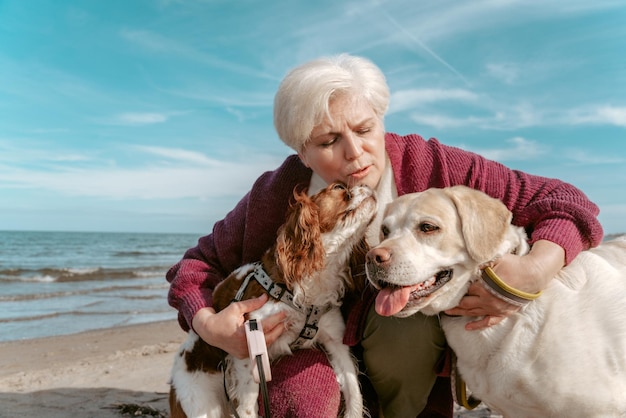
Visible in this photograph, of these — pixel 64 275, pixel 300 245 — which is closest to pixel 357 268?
pixel 300 245

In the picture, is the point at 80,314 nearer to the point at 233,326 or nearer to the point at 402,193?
the point at 233,326

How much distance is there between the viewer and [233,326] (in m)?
3.06

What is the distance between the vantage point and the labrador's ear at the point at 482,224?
2531 mm

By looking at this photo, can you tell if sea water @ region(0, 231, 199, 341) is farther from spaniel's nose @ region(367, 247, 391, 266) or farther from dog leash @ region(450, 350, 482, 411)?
spaniel's nose @ region(367, 247, 391, 266)

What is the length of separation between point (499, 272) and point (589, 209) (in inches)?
32.4

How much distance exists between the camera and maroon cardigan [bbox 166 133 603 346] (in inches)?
115

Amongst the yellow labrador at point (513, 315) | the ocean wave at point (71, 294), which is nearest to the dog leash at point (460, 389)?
the yellow labrador at point (513, 315)

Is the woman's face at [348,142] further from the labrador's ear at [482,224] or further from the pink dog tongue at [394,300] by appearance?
the pink dog tongue at [394,300]

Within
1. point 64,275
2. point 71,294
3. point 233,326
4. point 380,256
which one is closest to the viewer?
point 380,256

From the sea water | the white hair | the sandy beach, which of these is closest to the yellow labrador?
the white hair

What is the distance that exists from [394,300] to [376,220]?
956 mm

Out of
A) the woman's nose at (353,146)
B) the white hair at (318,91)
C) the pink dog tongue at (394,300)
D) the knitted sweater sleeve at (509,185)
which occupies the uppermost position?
the white hair at (318,91)

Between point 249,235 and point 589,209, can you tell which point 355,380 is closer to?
point 249,235

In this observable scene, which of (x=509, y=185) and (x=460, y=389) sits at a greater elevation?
(x=509, y=185)
